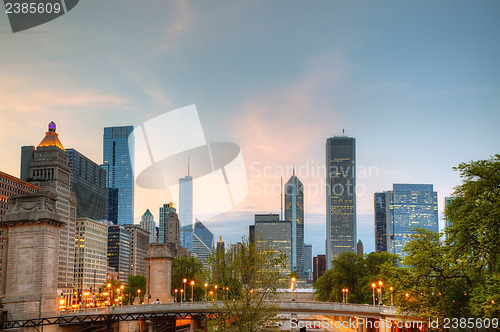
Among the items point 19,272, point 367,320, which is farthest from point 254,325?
point 367,320

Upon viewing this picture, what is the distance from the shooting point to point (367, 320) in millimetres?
104500

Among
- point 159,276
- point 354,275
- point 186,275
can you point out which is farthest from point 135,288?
point 354,275

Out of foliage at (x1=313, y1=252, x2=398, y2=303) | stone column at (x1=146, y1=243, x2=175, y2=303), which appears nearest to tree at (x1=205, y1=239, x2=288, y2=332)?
stone column at (x1=146, y1=243, x2=175, y2=303)

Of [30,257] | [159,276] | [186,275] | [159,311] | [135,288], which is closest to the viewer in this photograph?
[30,257]

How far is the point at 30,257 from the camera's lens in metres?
69.9

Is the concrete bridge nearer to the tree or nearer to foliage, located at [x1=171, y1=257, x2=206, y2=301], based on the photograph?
the tree

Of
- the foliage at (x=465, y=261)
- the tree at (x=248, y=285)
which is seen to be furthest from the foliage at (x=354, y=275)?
the foliage at (x=465, y=261)

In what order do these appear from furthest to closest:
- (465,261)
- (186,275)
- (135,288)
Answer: (135,288) < (186,275) < (465,261)

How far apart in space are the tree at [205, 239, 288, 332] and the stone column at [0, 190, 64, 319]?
23.4 meters

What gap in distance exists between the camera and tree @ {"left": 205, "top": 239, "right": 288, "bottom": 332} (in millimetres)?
59250

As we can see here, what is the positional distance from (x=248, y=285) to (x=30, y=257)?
3059 centimetres

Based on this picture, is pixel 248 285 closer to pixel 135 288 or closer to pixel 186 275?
pixel 186 275

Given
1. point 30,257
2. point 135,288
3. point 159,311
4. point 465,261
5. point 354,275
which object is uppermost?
point 465,261

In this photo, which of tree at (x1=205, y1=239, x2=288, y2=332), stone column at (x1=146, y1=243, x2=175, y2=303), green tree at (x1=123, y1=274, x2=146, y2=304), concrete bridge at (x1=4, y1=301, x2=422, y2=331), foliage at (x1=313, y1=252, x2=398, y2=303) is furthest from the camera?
green tree at (x1=123, y1=274, x2=146, y2=304)
